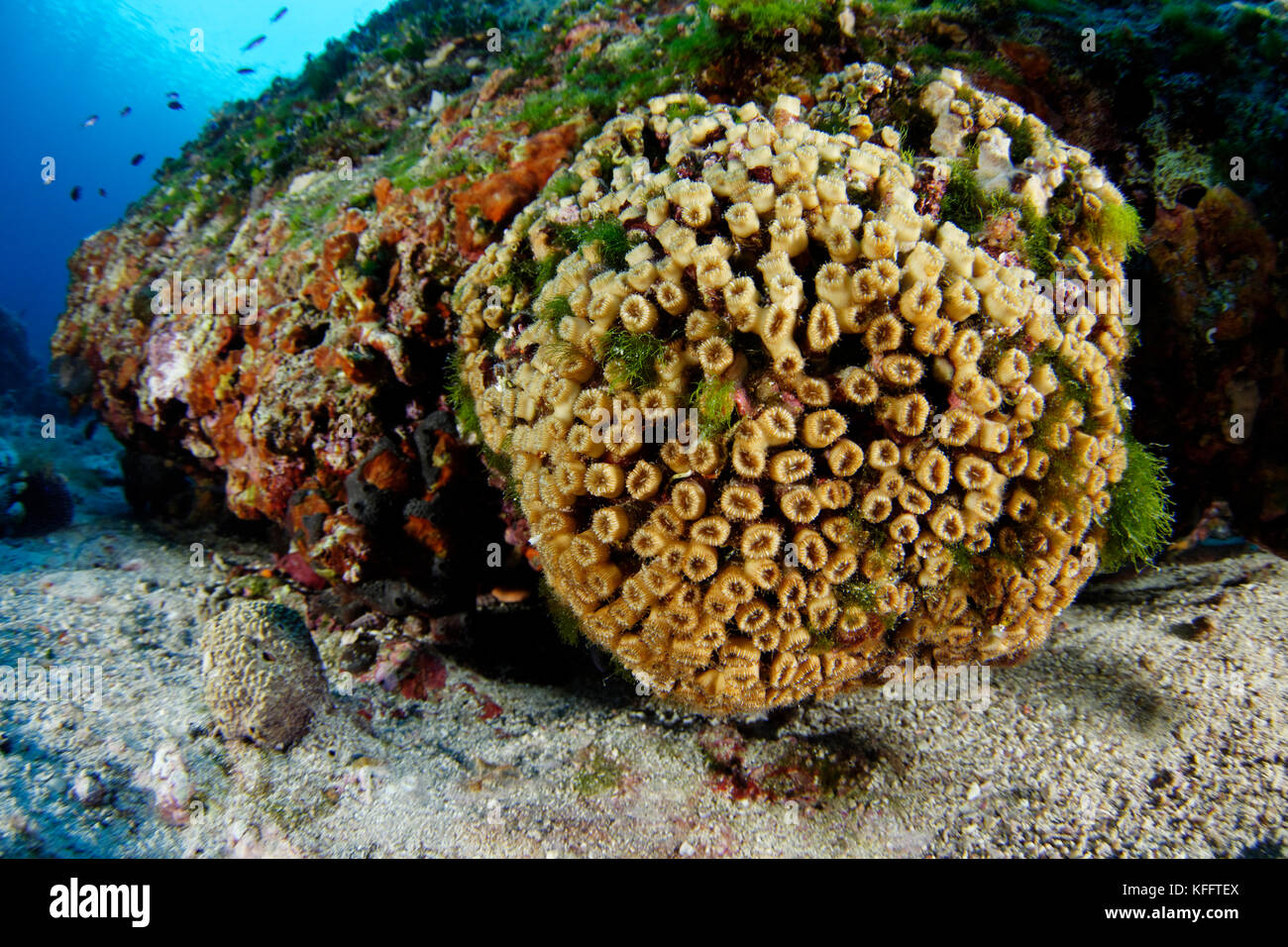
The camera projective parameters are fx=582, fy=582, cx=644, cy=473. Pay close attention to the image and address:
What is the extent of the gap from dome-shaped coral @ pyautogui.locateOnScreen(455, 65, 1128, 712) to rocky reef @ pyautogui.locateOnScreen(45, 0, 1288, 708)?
0.07 feet

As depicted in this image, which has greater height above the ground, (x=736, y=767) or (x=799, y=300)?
(x=799, y=300)

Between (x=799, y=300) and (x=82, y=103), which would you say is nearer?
(x=799, y=300)

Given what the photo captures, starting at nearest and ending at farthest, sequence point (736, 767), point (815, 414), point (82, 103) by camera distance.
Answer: point (815, 414) < point (736, 767) < point (82, 103)

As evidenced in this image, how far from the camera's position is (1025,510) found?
2.85 meters

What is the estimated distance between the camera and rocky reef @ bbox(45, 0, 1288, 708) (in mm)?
2674

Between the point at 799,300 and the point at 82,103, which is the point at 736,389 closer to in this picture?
the point at 799,300

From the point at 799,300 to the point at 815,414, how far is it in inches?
20.2

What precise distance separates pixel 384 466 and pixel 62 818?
247cm

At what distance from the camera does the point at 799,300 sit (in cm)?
259

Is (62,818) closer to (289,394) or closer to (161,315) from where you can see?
(289,394)

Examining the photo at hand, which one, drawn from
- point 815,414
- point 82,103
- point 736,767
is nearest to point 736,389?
point 815,414

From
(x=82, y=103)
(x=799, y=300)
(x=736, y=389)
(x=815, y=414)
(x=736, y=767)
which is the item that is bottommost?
(x=736, y=767)

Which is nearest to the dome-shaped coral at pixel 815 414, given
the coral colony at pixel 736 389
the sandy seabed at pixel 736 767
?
the coral colony at pixel 736 389

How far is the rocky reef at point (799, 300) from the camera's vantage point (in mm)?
2674
